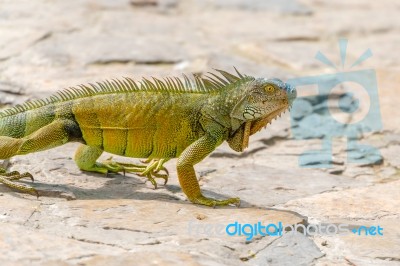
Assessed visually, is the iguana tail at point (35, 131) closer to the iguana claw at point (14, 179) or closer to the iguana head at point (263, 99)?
the iguana claw at point (14, 179)

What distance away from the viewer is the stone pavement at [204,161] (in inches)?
204

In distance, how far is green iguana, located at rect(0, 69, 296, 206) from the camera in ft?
20.1

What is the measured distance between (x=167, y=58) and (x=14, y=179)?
4.72 metres

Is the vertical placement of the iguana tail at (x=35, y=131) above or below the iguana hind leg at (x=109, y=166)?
above

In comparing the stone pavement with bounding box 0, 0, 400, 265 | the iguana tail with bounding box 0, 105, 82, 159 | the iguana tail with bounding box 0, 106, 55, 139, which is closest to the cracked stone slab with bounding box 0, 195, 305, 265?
the stone pavement with bounding box 0, 0, 400, 265

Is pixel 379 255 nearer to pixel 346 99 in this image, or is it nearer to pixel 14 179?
pixel 14 179

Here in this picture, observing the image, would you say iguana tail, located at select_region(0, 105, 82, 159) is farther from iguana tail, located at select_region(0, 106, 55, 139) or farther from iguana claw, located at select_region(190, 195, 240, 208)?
iguana claw, located at select_region(190, 195, 240, 208)

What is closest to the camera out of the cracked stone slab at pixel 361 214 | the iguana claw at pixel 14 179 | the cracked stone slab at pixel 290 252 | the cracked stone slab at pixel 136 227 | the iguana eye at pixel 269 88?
the cracked stone slab at pixel 136 227

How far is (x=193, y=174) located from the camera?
601 cm

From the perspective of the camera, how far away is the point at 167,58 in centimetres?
1054

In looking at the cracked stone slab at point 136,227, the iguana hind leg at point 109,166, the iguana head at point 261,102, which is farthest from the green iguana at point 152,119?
the cracked stone slab at point 136,227

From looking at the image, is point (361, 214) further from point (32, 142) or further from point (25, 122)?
point (25, 122)

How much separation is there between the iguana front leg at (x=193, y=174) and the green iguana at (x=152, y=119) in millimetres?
14

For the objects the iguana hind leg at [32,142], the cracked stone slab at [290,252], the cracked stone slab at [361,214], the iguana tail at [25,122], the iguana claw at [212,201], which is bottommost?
the cracked stone slab at [361,214]
